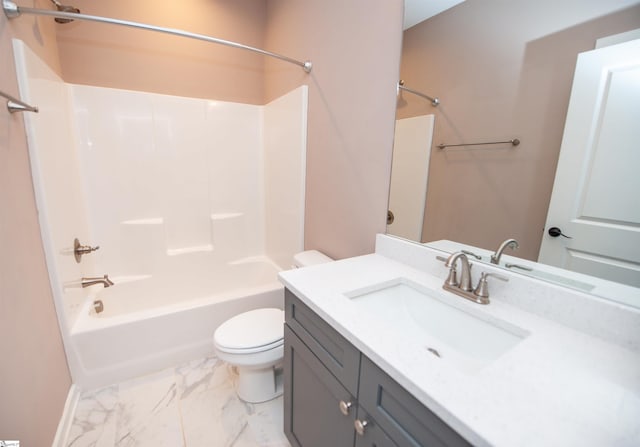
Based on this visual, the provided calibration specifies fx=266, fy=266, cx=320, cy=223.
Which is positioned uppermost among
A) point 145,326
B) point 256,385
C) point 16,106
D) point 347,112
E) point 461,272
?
point 347,112

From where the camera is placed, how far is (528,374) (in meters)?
0.57

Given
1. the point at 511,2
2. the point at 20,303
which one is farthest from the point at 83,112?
the point at 511,2

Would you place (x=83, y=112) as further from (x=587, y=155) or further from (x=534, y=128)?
(x=587, y=155)

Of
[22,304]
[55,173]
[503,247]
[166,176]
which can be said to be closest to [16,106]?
[55,173]

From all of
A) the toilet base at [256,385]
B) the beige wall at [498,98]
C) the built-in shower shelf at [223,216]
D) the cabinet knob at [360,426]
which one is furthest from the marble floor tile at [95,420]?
the beige wall at [498,98]

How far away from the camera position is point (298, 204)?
1997 millimetres

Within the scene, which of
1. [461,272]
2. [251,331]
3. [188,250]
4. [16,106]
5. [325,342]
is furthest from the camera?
[188,250]

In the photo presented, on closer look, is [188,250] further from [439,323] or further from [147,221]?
[439,323]

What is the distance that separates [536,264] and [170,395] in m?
1.89

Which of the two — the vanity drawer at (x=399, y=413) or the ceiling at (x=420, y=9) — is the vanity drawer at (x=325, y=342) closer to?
the vanity drawer at (x=399, y=413)

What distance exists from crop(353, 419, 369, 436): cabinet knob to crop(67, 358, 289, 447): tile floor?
782mm

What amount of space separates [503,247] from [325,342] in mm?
710

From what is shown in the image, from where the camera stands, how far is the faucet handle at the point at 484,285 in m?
0.87

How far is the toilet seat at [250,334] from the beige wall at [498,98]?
3.04 feet
